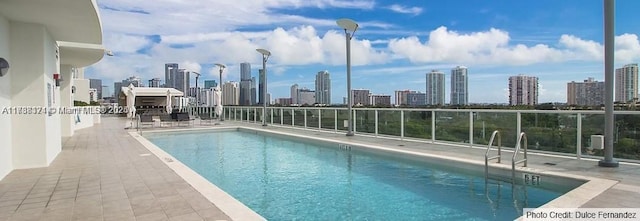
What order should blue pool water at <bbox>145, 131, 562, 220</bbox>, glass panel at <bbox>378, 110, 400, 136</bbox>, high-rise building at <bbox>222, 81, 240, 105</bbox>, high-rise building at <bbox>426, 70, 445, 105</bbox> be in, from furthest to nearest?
1. high-rise building at <bbox>222, 81, 240, 105</bbox>
2. high-rise building at <bbox>426, 70, 445, 105</bbox>
3. glass panel at <bbox>378, 110, 400, 136</bbox>
4. blue pool water at <bbox>145, 131, 562, 220</bbox>

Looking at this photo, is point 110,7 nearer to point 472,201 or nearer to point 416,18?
point 472,201

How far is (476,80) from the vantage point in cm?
1817

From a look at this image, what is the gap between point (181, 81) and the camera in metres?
34.4

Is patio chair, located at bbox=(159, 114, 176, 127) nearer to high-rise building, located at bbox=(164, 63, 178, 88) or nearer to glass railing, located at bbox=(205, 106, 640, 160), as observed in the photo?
glass railing, located at bbox=(205, 106, 640, 160)

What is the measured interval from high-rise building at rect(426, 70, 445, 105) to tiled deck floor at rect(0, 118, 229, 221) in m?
11.5

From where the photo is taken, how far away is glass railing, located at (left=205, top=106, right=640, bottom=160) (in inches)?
241

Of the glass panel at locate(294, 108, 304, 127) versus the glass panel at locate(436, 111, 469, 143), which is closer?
the glass panel at locate(436, 111, 469, 143)

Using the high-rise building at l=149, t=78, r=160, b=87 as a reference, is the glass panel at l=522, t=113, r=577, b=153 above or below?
below

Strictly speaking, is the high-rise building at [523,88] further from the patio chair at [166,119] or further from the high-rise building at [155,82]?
the high-rise building at [155,82]

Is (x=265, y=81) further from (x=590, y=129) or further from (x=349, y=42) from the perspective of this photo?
(x=590, y=129)

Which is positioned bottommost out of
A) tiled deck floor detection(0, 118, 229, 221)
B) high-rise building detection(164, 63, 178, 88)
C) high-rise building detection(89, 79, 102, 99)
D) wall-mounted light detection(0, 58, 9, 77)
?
tiled deck floor detection(0, 118, 229, 221)

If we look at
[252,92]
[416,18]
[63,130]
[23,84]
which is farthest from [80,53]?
[252,92]

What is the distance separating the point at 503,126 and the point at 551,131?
841 millimetres

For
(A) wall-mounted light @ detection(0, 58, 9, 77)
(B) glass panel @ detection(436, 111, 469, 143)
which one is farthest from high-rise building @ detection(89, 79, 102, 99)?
(B) glass panel @ detection(436, 111, 469, 143)
